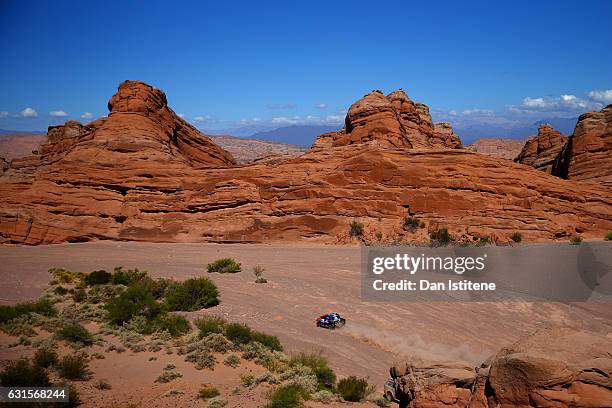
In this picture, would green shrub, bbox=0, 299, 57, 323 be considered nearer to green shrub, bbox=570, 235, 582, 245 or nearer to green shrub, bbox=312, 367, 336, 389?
green shrub, bbox=312, 367, 336, 389

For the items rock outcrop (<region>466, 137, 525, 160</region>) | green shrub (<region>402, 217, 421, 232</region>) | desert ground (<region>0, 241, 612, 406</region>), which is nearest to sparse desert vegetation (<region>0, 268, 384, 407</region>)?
desert ground (<region>0, 241, 612, 406</region>)

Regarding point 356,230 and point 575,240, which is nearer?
point 575,240

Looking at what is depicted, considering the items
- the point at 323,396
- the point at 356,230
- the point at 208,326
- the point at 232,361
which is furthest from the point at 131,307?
the point at 356,230

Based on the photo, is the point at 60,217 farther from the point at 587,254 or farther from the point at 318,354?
the point at 587,254

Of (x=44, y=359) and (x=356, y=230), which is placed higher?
(x=356, y=230)

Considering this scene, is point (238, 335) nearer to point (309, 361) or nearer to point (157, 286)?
point (309, 361)
